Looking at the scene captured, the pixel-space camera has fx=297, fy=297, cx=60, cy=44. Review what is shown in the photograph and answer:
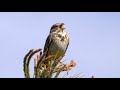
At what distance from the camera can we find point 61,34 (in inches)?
258

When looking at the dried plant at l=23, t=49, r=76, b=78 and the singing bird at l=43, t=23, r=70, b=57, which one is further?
the singing bird at l=43, t=23, r=70, b=57

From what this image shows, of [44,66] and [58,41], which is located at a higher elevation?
[58,41]

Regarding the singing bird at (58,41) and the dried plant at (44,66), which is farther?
the singing bird at (58,41)

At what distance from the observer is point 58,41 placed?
654cm

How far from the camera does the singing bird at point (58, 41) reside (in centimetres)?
641

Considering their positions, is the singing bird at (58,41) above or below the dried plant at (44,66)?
above

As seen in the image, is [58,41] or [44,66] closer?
[44,66]

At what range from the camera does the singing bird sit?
21.0 ft

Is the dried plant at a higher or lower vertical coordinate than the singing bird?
lower
